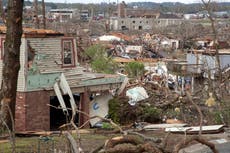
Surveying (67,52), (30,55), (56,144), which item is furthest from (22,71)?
(56,144)

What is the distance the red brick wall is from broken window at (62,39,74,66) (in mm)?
1726

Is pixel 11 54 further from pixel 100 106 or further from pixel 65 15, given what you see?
pixel 65 15

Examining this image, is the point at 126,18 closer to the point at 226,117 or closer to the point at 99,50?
the point at 99,50

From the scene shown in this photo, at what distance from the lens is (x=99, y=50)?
33.6 meters

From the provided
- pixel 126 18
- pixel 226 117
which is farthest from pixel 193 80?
pixel 126 18

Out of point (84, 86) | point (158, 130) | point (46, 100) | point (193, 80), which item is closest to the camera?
point (158, 130)

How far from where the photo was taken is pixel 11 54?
8.64 meters

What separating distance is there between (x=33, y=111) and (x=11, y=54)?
29.7 ft

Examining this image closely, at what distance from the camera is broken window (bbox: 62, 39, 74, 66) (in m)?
19.1

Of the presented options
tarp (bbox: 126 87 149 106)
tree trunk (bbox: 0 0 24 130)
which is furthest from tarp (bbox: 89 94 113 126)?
tree trunk (bbox: 0 0 24 130)

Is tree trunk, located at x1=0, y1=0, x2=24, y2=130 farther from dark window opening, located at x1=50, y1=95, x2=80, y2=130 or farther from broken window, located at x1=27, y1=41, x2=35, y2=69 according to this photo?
dark window opening, located at x1=50, y1=95, x2=80, y2=130

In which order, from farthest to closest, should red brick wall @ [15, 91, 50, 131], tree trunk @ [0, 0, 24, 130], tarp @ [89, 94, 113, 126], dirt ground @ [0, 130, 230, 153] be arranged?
tarp @ [89, 94, 113, 126], red brick wall @ [15, 91, 50, 131], dirt ground @ [0, 130, 230, 153], tree trunk @ [0, 0, 24, 130]

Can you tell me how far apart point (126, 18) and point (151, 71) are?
9751 cm

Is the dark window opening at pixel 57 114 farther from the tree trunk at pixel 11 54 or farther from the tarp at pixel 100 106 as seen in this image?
Result: the tree trunk at pixel 11 54
